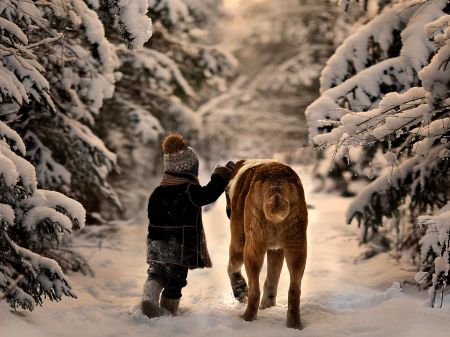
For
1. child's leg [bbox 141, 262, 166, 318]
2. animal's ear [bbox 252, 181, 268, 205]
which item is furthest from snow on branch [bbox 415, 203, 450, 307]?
child's leg [bbox 141, 262, 166, 318]

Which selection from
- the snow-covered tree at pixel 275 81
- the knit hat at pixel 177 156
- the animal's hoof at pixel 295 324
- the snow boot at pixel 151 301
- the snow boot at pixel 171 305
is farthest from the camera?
the snow-covered tree at pixel 275 81

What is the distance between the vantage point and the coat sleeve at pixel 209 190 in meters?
4.26

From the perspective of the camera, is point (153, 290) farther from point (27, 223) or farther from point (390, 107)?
point (390, 107)

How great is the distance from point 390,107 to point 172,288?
2.44 meters

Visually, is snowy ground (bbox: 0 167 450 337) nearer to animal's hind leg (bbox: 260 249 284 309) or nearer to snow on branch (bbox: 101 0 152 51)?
animal's hind leg (bbox: 260 249 284 309)

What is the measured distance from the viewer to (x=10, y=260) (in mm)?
3865

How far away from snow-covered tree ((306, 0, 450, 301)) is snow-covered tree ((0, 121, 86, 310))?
2.21 metres

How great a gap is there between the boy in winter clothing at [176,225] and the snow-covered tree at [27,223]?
728 mm

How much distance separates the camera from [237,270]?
4566 millimetres

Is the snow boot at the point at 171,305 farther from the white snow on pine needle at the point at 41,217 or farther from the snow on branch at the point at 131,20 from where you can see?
the snow on branch at the point at 131,20

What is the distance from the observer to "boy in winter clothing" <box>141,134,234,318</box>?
427 centimetres

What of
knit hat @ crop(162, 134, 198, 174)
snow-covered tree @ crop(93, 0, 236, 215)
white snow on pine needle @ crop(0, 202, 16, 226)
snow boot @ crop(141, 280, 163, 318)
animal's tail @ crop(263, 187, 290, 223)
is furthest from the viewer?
snow-covered tree @ crop(93, 0, 236, 215)

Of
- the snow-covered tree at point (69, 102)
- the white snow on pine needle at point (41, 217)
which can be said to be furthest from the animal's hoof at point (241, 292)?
the snow-covered tree at point (69, 102)

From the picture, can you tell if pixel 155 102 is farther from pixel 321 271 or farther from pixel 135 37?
pixel 135 37
